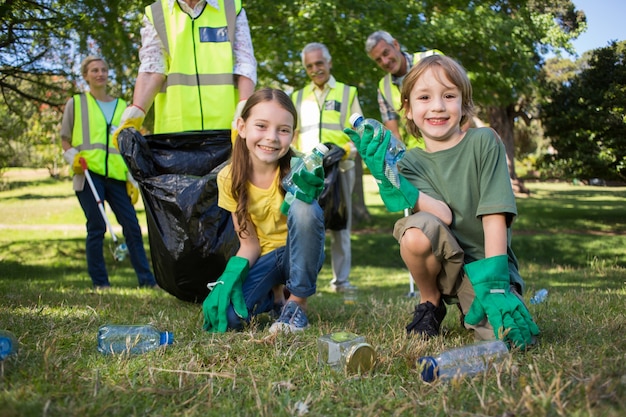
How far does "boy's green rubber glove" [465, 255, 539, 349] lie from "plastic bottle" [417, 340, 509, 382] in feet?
0.27

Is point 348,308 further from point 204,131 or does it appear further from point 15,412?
point 15,412

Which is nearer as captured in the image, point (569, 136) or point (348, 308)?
point (348, 308)

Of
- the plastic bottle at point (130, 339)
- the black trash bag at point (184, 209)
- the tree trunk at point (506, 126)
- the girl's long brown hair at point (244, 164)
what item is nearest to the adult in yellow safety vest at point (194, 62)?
the black trash bag at point (184, 209)

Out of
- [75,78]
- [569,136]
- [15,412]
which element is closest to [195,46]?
[15,412]

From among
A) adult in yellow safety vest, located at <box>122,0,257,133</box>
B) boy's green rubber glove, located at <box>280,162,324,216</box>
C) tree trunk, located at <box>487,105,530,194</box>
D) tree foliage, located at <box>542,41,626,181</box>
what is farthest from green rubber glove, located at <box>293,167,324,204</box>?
tree trunk, located at <box>487,105,530,194</box>

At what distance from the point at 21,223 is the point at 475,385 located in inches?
447

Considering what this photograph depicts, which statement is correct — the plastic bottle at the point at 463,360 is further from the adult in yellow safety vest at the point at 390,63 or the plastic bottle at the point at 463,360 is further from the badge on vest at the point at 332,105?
the badge on vest at the point at 332,105

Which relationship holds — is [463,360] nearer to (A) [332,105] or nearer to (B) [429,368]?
(B) [429,368]

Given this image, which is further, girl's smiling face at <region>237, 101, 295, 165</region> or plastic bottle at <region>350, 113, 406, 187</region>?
girl's smiling face at <region>237, 101, 295, 165</region>

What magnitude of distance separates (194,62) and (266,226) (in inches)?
46.7

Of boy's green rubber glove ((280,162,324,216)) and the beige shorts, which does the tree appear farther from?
the beige shorts

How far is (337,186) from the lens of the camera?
419 centimetres

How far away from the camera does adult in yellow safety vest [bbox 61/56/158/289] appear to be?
187 inches

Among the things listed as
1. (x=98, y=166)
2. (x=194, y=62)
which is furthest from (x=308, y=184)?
(x=98, y=166)
